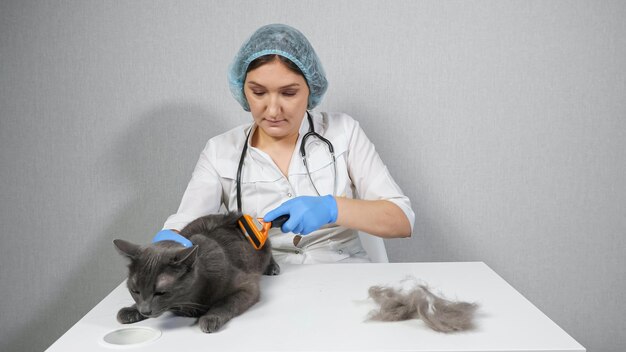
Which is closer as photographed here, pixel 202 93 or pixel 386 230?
pixel 386 230

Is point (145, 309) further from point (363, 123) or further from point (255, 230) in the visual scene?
point (363, 123)

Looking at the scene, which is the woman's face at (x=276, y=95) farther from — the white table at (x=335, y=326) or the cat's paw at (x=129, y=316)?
the cat's paw at (x=129, y=316)

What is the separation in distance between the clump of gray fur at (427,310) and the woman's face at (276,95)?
70 centimetres

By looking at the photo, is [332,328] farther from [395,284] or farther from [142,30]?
[142,30]

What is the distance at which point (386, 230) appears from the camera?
1613mm

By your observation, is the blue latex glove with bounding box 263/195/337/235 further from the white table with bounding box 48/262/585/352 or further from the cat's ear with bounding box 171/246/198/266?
the cat's ear with bounding box 171/246/198/266

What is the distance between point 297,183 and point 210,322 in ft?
2.58

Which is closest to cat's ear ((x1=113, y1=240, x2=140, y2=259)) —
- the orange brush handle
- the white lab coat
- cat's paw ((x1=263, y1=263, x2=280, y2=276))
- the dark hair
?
the orange brush handle

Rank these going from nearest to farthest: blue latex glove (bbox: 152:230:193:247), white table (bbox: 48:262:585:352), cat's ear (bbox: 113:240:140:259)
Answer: white table (bbox: 48:262:585:352)
cat's ear (bbox: 113:240:140:259)
blue latex glove (bbox: 152:230:193:247)

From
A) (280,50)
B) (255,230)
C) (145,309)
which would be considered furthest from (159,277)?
(280,50)

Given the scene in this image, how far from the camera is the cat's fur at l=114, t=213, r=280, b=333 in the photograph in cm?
101

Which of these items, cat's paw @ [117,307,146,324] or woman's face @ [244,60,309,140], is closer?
cat's paw @ [117,307,146,324]

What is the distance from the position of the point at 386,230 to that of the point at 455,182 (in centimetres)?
82

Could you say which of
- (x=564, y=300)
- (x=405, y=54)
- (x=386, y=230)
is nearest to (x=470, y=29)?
(x=405, y=54)
